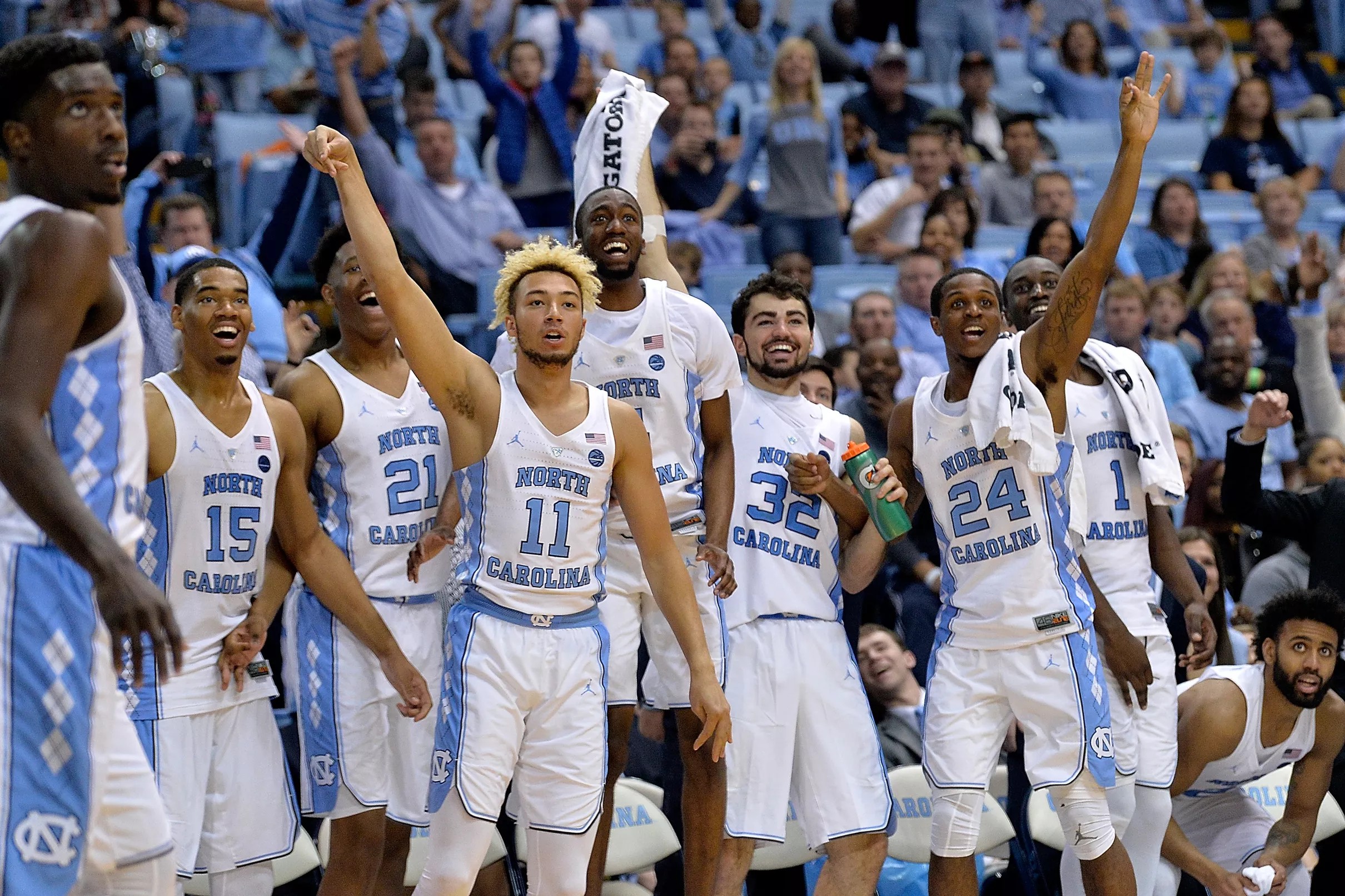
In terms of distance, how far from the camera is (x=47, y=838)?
3.14m

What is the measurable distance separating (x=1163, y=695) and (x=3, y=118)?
4.36 m

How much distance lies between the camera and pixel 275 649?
22.3 ft

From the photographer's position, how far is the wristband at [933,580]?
7371mm

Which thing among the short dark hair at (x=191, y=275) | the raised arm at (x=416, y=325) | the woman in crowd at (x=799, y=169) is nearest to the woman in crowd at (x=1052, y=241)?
the woman in crowd at (x=799, y=169)

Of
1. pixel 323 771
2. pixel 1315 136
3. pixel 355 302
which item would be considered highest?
pixel 1315 136

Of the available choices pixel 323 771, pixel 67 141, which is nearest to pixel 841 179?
pixel 323 771

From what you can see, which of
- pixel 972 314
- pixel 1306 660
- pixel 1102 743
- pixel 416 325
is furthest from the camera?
pixel 1306 660

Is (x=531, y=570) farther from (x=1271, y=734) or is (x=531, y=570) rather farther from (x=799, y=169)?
(x=799, y=169)

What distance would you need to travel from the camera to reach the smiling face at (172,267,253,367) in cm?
504

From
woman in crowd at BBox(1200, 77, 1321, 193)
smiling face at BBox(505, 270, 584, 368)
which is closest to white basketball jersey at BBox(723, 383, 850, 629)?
smiling face at BBox(505, 270, 584, 368)

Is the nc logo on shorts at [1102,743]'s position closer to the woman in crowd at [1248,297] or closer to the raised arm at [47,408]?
the raised arm at [47,408]

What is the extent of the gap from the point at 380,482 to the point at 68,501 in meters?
2.42

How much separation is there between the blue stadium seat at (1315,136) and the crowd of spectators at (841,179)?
0.03m

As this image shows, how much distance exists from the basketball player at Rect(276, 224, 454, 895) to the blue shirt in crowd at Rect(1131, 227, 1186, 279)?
7.19 metres
